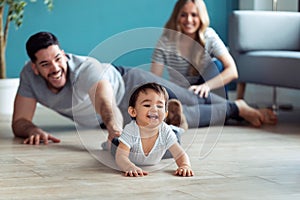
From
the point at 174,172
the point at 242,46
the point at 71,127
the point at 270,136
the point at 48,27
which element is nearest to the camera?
the point at 174,172

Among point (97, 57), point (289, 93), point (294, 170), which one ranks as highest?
point (97, 57)

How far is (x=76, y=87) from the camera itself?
9.09 feet

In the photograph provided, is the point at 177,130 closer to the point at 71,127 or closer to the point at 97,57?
the point at 97,57

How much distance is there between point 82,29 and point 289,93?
1.31 m

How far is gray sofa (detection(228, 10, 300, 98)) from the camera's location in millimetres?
3613

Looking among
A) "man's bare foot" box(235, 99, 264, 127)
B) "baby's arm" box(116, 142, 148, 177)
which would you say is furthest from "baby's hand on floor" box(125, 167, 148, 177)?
"man's bare foot" box(235, 99, 264, 127)

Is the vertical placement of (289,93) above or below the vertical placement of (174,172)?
below

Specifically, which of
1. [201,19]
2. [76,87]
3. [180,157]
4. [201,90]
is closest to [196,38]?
[201,19]

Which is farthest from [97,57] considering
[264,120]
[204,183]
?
[264,120]

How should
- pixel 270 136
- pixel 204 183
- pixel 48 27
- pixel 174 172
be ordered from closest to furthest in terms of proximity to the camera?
pixel 204 183
pixel 174 172
pixel 270 136
pixel 48 27

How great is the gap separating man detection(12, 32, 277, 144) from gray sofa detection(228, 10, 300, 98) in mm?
658

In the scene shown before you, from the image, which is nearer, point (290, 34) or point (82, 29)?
point (290, 34)

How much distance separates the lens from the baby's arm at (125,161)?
2.07 m

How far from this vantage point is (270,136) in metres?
2.93
